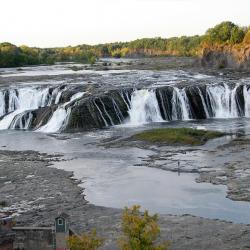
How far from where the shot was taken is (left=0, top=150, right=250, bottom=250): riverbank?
2205cm

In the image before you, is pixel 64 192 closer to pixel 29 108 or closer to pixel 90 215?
pixel 90 215

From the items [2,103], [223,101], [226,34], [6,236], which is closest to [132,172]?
[6,236]

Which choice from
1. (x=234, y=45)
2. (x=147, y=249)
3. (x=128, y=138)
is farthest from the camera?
(x=234, y=45)

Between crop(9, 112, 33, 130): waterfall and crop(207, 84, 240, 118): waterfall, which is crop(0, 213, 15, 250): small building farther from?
crop(207, 84, 240, 118): waterfall

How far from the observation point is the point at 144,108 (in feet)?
180

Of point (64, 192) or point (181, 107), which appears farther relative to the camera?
point (181, 107)

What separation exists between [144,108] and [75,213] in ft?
97.7

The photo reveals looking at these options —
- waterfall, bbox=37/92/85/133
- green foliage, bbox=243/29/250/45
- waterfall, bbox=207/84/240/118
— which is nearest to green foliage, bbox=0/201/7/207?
waterfall, bbox=37/92/85/133

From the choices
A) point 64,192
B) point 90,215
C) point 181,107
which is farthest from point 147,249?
point 181,107

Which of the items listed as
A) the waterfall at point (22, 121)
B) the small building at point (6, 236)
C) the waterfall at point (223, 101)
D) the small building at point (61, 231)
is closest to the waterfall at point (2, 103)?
the waterfall at point (22, 121)

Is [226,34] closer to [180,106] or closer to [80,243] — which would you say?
[180,106]

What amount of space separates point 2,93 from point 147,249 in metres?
46.7

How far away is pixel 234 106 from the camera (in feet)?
186

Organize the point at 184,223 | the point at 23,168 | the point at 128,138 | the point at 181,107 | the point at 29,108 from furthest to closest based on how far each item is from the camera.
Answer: the point at 29,108, the point at 181,107, the point at 128,138, the point at 23,168, the point at 184,223
